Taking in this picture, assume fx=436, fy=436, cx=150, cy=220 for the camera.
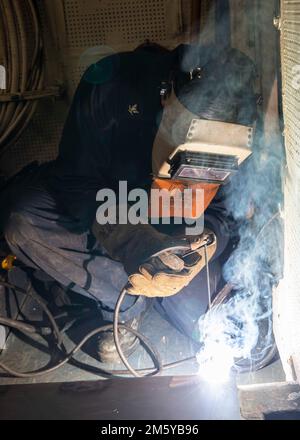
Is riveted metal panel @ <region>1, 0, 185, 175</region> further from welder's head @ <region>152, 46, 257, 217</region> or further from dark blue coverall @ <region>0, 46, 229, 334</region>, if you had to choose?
welder's head @ <region>152, 46, 257, 217</region>

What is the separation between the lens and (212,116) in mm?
1551

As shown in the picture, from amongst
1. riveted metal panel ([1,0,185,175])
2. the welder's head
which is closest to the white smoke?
the welder's head

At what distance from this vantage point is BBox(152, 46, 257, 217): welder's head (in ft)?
5.09

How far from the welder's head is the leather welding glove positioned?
0.33 meters


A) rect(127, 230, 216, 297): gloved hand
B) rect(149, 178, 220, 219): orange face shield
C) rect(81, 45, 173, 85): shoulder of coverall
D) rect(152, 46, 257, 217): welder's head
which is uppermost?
rect(81, 45, 173, 85): shoulder of coverall

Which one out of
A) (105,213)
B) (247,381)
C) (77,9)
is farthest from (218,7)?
(247,381)

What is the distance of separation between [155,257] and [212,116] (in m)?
0.65

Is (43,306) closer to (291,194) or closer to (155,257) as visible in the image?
(155,257)

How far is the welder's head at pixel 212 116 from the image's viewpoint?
5.09 feet

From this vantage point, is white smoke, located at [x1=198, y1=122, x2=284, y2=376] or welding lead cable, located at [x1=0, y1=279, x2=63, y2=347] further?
welding lead cable, located at [x1=0, y1=279, x2=63, y2=347]

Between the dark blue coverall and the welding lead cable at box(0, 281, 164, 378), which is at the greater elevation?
the dark blue coverall

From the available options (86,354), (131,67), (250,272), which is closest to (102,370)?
(86,354)

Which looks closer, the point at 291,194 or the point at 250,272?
the point at 291,194

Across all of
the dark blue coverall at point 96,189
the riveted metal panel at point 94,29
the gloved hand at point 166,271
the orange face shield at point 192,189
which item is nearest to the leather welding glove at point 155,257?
the gloved hand at point 166,271
